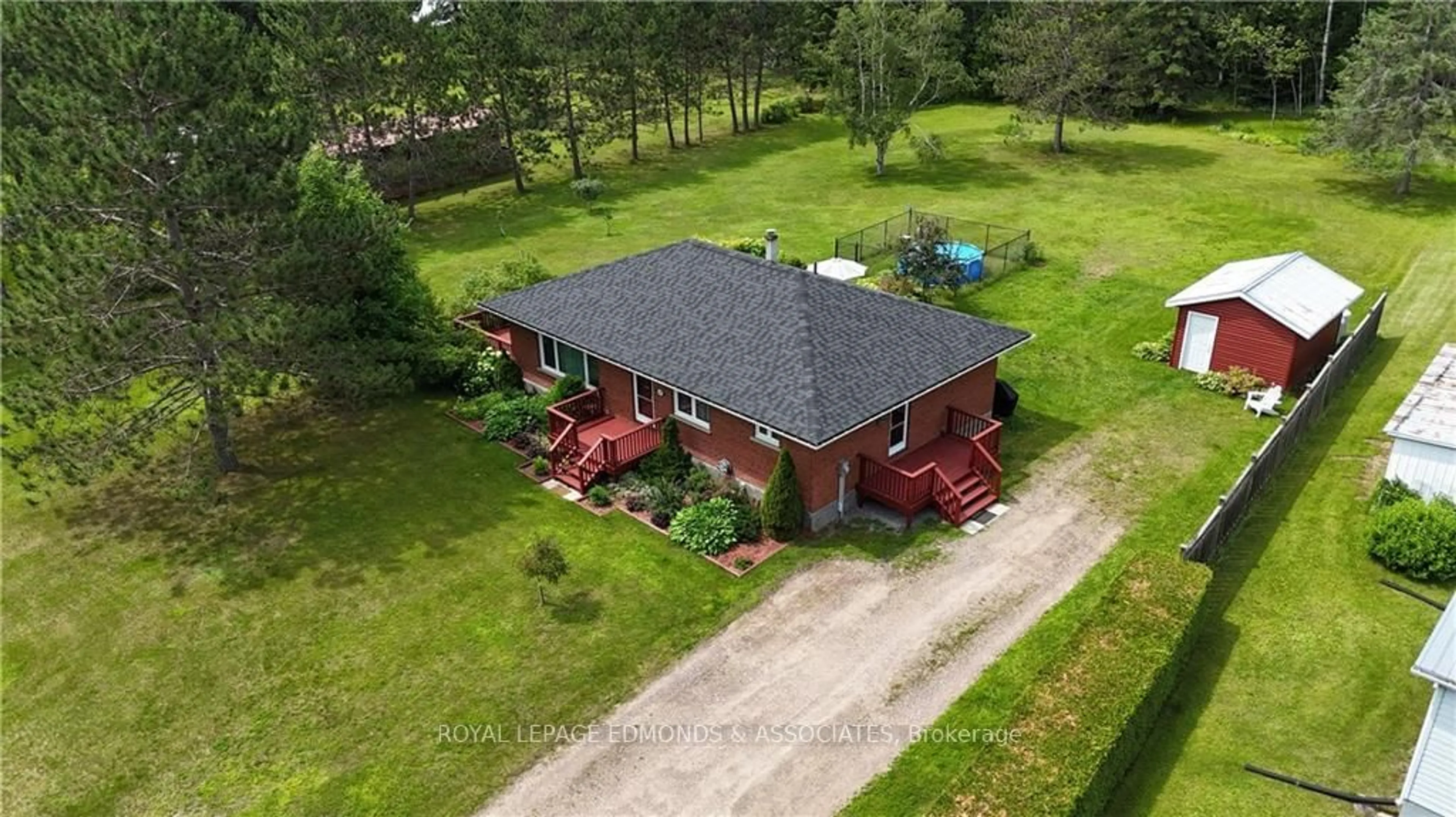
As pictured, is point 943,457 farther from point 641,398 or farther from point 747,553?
point 641,398

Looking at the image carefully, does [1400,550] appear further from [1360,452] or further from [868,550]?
[868,550]

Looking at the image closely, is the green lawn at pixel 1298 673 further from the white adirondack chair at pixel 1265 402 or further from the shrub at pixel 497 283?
the shrub at pixel 497 283

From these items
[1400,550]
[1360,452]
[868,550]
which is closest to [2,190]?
[868,550]

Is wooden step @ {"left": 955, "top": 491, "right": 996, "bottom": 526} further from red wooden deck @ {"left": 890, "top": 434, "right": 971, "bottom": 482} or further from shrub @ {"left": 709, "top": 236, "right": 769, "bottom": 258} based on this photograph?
shrub @ {"left": 709, "top": 236, "right": 769, "bottom": 258}

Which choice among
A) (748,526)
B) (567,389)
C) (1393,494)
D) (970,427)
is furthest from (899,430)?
(1393,494)

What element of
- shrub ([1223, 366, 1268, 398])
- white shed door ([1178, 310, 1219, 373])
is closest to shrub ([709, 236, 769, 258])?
white shed door ([1178, 310, 1219, 373])
